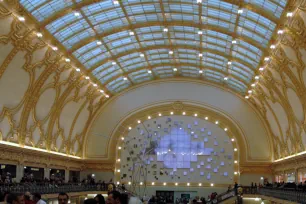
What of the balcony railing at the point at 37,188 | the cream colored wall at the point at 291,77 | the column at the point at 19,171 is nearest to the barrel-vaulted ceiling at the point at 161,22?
the cream colored wall at the point at 291,77

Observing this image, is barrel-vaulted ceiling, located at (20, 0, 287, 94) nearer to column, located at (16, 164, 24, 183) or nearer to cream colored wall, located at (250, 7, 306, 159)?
cream colored wall, located at (250, 7, 306, 159)

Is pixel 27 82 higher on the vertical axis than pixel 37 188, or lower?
higher

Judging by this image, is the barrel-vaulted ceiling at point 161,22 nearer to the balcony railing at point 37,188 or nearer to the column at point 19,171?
the column at point 19,171

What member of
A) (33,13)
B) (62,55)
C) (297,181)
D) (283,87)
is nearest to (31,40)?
(33,13)

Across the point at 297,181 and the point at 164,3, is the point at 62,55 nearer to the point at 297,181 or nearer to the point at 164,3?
the point at 164,3

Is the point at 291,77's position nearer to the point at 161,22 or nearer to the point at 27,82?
the point at 161,22

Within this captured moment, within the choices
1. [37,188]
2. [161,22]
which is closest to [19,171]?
[37,188]

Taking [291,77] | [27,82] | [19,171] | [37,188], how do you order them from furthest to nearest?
[19,171], [27,82], [291,77], [37,188]

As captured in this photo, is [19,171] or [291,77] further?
[19,171]

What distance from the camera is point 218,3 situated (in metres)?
39.3

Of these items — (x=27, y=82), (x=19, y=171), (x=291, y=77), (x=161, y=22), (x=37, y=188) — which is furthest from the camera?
(x=161, y=22)

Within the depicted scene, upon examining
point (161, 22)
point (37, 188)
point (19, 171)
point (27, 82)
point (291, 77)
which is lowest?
point (37, 188)

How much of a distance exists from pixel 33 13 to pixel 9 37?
3.26m

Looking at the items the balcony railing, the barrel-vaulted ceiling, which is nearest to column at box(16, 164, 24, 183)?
the balcony railing
